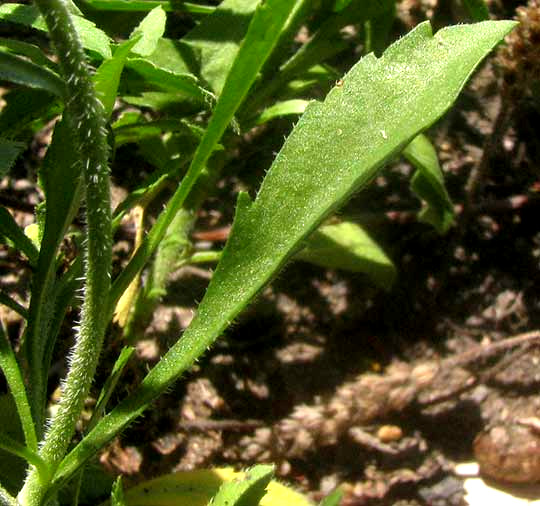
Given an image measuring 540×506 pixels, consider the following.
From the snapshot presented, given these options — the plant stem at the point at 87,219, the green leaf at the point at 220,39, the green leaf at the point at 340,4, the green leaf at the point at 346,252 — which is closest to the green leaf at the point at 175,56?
the green leaf at the point at 220,39

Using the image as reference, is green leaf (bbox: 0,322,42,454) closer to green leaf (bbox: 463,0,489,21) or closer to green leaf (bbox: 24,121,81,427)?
green leaf (bbox: 24,121,81,427)

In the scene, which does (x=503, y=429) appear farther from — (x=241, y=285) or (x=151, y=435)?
(x=241, y=285)

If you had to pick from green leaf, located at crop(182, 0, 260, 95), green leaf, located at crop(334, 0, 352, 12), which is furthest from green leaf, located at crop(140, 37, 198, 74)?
green leaf, located at crop(334, 0, 352, 12)

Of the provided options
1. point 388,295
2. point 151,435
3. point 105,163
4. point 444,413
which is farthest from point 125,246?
point 105,163

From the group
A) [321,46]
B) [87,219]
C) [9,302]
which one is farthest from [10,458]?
[321,46]

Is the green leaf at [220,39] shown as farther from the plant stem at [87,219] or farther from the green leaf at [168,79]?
the plant stem at [87,219]

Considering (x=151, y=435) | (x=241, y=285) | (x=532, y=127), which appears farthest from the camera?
(x=532, y=127)
